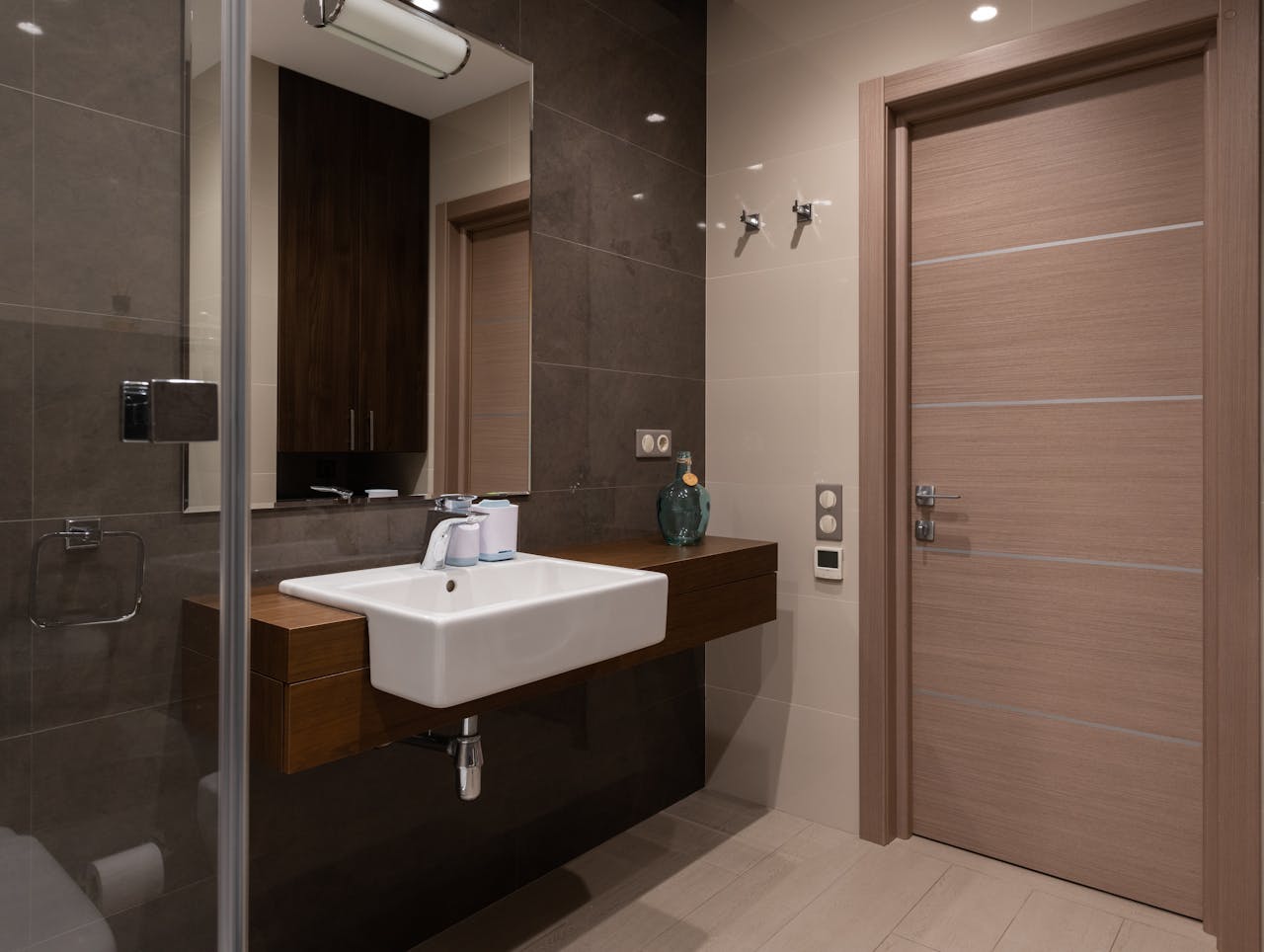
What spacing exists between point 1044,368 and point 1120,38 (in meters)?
0.75

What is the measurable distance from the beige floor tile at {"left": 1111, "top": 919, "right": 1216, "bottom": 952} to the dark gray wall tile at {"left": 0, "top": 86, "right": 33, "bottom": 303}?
2244 millimetres

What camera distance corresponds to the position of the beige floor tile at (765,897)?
6.09 ft

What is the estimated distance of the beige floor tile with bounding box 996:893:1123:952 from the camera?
1.84 m

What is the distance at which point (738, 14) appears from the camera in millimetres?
2553

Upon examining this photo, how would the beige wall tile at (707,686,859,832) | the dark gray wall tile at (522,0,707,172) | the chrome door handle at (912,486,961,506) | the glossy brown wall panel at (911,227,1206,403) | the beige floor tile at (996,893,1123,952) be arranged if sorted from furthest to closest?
the beige wall tile at (707,686,859,832)
the chrome door handle at (912,486,961,506)
the dark gray wall tile at (522,0,707,172)
the glossy brown wall panel at (911,227,1206,403)
the beige floor tile at (996,893,1123,952)

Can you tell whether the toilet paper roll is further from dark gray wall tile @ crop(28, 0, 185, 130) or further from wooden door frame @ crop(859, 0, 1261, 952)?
wooden door frame @ crop(859, 0, 1261, 952)

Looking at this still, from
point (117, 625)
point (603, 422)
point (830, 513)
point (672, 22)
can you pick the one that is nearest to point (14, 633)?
point (117, 625)

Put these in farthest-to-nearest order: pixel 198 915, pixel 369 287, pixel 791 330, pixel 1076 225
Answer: pixel 791 330 → pixel 1076 225 → pixel 369 287 → pixel 198 915

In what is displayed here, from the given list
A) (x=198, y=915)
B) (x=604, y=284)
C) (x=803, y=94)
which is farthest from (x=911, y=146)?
(x=198, y=915)

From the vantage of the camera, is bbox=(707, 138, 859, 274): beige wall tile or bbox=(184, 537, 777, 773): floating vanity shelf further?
bbox=(707, 138, 859, 274): beige wall tile

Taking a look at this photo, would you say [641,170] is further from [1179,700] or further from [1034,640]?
[1179,700]

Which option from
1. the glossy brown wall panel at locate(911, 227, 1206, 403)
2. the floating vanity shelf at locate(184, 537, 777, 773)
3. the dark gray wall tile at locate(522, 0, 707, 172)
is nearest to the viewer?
the floating vanity shelf at locate(184, 537, 777, 773)

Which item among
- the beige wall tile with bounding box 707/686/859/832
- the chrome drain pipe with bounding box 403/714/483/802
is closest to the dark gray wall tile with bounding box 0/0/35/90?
the chrome drain pipe with bounding box 403/714/483/802

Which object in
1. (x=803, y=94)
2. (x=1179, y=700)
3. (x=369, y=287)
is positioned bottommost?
(x=1179, y=700)
